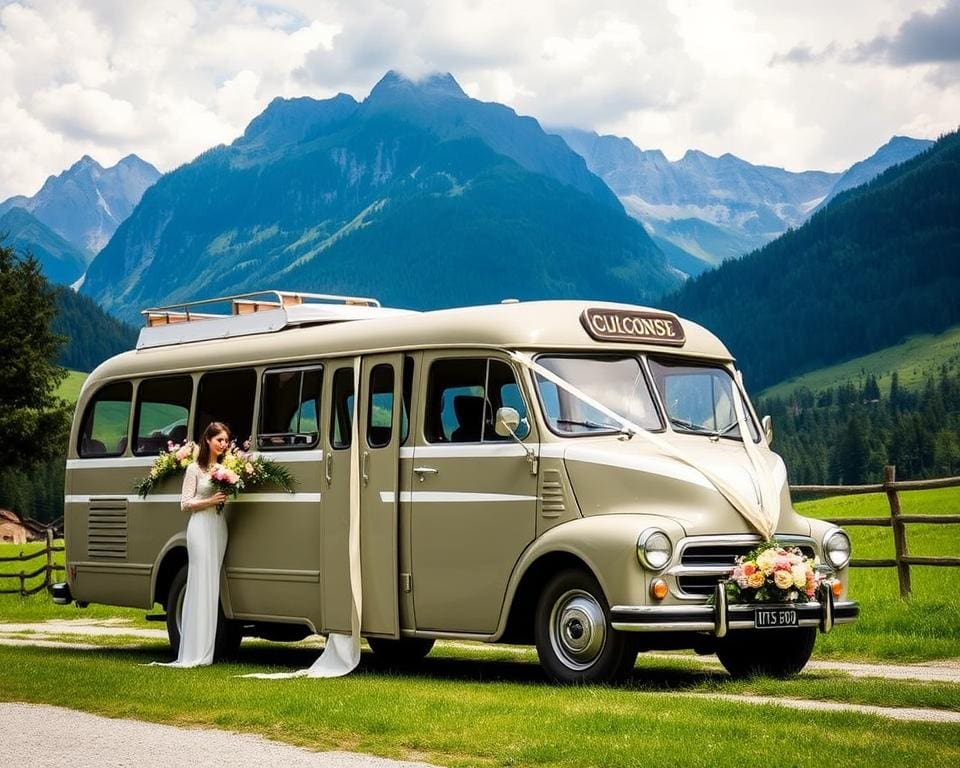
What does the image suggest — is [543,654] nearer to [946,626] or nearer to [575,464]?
[575,464]

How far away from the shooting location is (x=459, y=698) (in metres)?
10.9

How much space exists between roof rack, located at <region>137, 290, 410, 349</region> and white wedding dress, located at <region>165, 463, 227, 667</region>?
1.75 metres

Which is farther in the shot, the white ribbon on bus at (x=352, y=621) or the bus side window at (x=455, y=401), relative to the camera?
the white ribbon on bus at (x=352, y=621)

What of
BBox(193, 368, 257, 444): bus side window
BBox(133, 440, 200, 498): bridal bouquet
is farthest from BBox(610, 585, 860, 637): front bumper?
BBox(133, 440, 200, 498): bridal bouquet

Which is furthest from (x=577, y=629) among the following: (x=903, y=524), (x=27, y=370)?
(x=27, y=370)

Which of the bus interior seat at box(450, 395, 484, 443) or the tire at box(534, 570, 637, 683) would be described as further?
the bus interior seat at box(450, 395, 484, 443)

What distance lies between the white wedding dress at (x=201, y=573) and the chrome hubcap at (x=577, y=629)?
15.9ft

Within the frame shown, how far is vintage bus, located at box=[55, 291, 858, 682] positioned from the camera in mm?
11617

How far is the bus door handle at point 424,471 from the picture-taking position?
1317cm

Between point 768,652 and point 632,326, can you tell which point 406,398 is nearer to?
point 632,326

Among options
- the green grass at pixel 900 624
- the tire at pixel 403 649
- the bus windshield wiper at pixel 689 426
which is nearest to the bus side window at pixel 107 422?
the tire at pixel 403 649

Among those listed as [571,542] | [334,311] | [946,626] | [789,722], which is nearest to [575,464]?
[571,542]

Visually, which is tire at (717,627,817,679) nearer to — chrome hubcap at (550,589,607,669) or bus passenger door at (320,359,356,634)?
chrome hubcap at (550,589,607,669)

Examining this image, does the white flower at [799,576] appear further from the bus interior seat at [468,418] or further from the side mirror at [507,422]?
the bus interior seat at [468,418]
